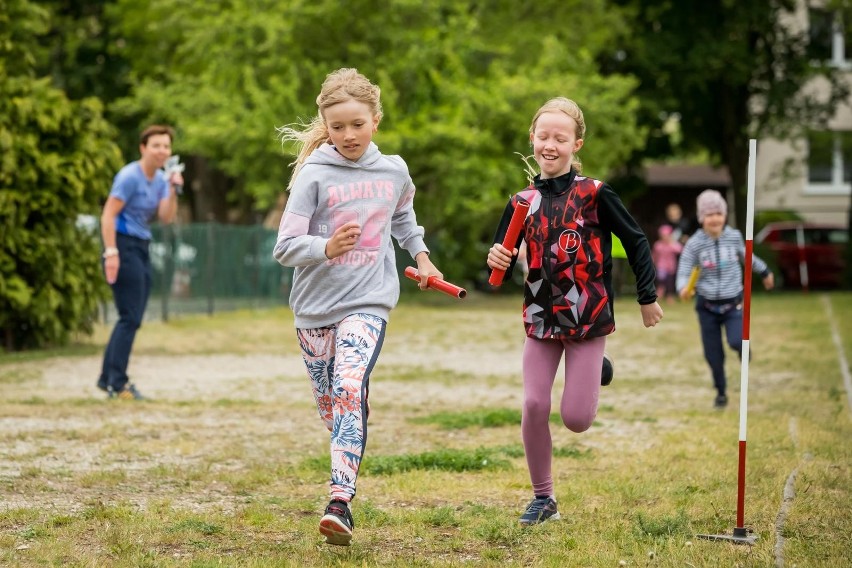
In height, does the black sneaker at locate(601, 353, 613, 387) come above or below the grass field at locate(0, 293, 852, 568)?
above

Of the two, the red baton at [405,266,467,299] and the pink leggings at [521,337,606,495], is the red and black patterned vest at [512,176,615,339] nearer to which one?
the pink leggings at [521,337,606,495]

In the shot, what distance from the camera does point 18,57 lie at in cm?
1597

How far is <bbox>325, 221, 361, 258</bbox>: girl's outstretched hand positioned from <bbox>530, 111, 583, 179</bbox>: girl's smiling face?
1052mm

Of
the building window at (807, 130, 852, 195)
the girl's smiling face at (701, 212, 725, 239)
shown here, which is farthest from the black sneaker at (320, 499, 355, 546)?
the building window at (807, 130, 852, 195)

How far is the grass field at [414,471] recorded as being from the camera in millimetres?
5430

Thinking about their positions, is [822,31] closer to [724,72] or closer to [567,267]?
[724,72]

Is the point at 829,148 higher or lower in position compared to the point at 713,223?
higher

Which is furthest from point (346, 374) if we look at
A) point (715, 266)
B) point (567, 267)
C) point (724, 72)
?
point (724, 72)

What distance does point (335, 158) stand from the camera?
5703 millimetres

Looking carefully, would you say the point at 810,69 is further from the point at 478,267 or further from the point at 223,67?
the point at 223,67

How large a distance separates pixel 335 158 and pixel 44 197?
1011 cm

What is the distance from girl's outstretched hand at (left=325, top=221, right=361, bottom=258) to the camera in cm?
532

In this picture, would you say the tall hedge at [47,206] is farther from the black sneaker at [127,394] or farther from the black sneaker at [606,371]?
the black sneaker at [606,371]

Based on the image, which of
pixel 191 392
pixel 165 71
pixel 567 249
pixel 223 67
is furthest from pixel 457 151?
pixel 567 249
